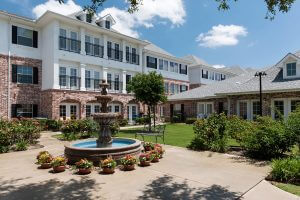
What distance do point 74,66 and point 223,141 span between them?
A: 19532 millimetres

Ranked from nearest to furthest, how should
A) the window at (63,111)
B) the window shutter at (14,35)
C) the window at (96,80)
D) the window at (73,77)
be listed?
1. the window shutter at (14,35)
2. the window at (63,111)
3. the window at (73,77)
4. the window at (96,80)

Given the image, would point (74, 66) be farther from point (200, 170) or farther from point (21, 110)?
point (200, 170)

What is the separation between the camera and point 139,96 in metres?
20.9

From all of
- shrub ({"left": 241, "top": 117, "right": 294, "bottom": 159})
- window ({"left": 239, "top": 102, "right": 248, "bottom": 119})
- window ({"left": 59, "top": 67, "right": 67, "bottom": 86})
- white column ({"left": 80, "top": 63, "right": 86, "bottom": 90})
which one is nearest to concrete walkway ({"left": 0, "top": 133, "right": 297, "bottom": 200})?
shrub ({"left": 241, "top": 117, "right": 294, "bottom": 159})

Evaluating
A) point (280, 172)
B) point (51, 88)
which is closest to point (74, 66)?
point (51, 88)

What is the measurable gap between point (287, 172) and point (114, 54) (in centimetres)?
2583

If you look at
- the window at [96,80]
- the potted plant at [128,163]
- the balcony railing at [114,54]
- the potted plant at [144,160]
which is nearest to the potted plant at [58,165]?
the potted plant at [128,163]

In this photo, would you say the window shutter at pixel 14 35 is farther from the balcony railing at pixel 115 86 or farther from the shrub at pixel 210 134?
the shrub at pixel 210 134

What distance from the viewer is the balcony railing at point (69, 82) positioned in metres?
24.5

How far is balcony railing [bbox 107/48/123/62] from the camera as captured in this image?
29.3m

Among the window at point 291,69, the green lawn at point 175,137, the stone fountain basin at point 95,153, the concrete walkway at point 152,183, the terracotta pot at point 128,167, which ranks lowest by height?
the green lawn at point 175,137

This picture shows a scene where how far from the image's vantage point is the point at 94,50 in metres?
27.7

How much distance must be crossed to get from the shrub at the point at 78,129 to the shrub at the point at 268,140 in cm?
1041

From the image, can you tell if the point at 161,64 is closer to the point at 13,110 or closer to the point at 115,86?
the point at 115,86
